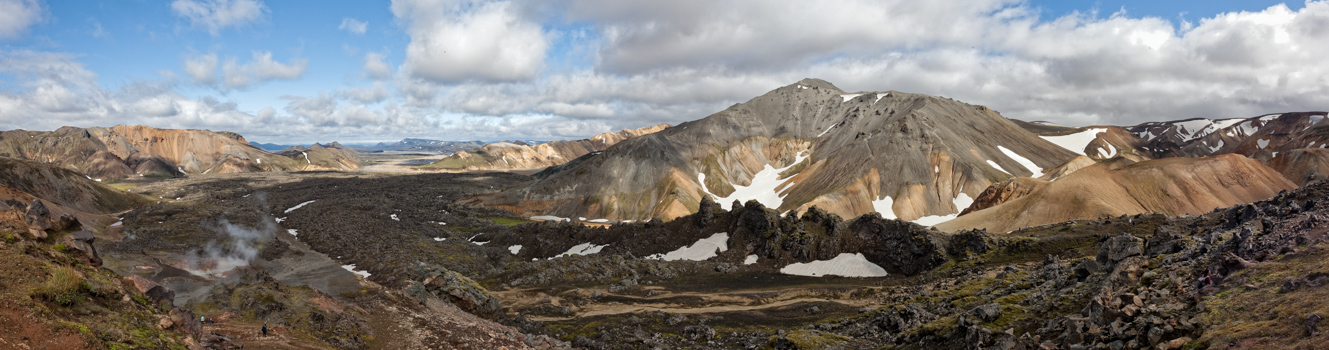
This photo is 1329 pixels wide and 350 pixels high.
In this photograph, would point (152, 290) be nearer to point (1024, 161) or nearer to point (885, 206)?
point (885, 206)

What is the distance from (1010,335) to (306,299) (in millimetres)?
38636

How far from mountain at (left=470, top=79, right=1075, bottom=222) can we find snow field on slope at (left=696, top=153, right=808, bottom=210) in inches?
14.4

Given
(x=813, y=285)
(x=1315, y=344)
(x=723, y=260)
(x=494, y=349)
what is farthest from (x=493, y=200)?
(x=1315, y=344)

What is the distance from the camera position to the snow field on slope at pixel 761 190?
15588 centimetres

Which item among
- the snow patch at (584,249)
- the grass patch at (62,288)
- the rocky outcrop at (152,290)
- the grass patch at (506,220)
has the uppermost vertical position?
the grass patch at (62,288)

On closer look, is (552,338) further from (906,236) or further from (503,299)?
(906,236)

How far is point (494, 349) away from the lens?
3228 cm

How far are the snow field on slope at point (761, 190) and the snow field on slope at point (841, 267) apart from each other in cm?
8215

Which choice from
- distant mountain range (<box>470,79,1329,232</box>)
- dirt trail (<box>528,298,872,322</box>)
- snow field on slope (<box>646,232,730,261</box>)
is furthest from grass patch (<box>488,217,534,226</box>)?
dirt trail (<box>528,298,872,322</box>)

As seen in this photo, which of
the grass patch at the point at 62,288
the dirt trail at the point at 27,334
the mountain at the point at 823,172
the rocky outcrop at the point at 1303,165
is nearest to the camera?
the dirt trail at the point at 27,334

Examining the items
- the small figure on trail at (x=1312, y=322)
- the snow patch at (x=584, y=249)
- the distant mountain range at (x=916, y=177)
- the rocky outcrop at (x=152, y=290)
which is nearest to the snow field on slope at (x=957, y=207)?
the distant mountain range at (x=916, y=177)

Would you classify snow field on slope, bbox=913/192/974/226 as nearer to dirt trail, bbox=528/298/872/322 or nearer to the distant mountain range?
the distant mountain range

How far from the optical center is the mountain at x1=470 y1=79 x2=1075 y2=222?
140 m

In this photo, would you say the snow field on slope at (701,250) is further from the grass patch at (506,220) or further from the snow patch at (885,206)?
the snow patch at (885,206)
